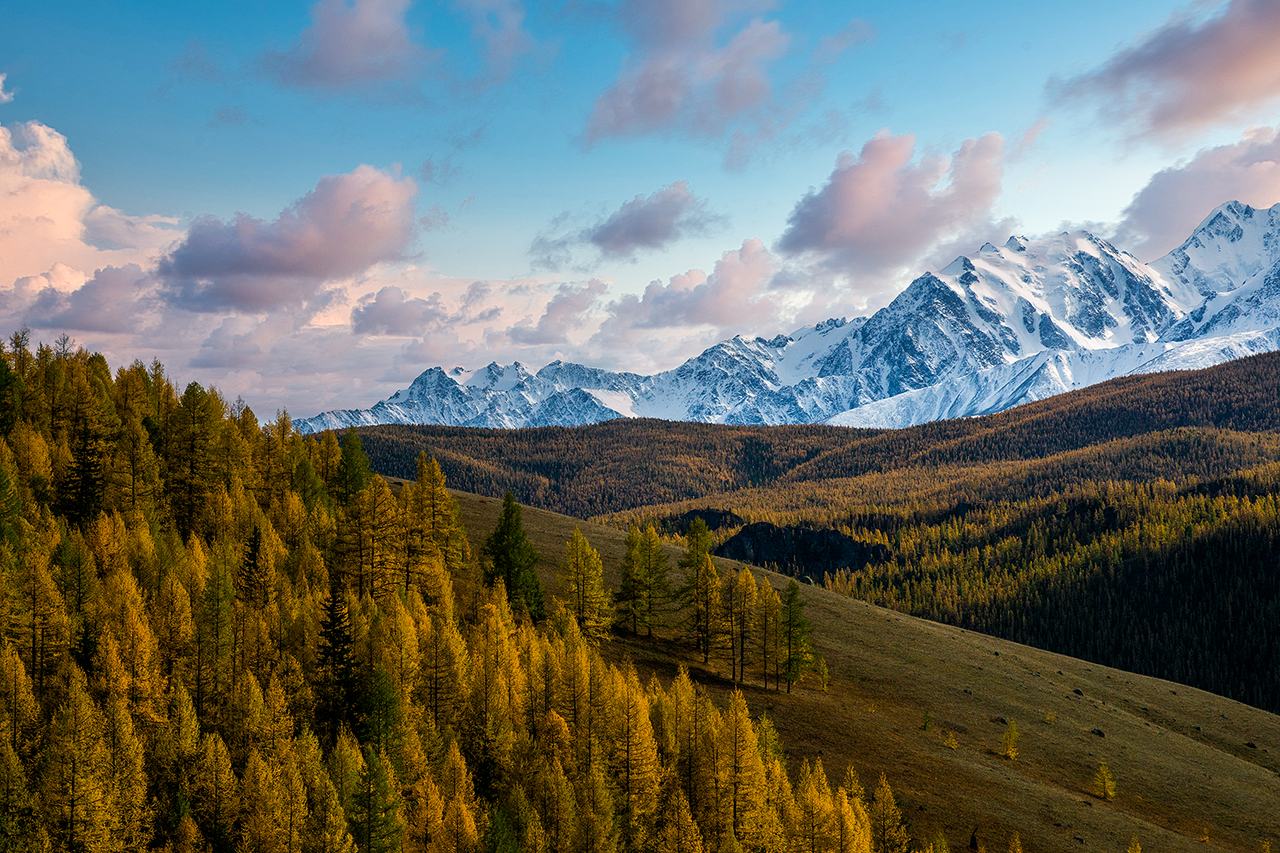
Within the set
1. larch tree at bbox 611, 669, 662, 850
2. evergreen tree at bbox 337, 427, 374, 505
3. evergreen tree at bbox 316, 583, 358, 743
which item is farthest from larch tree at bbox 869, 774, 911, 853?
evergreen tree at bbox 337, 427, 374, 505

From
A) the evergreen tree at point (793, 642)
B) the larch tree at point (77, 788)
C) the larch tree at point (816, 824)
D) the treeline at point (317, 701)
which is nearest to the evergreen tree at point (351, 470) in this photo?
the treeline at point (317, 701)

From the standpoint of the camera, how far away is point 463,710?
173 ft

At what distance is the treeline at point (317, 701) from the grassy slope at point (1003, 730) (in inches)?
378

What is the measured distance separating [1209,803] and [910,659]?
32.3 meters

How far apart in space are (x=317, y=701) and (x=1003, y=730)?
69.9 m

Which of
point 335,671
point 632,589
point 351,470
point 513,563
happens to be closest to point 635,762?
point 335,671

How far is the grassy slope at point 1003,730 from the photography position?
63906 millimetres

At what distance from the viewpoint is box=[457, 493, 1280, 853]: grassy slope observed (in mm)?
63906

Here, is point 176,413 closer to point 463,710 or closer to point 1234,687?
point 463,710

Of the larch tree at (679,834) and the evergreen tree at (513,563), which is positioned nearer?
the larch tree at (679,834)

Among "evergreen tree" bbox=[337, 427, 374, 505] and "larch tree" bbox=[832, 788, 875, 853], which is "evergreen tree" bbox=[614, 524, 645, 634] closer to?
"evergreen tree" bbox=[337, 427, 374, 505]

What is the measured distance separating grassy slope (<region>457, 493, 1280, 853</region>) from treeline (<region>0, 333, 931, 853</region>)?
9.61m

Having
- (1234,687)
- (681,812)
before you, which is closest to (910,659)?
(681,812)

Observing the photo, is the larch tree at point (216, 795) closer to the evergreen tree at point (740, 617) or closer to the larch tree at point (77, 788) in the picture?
the larch tree at point (77, 788)
